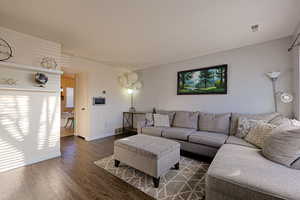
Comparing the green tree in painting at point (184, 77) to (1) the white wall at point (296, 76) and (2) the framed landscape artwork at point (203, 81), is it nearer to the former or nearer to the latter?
(2) the framed landscape artwork at point (203, 81)

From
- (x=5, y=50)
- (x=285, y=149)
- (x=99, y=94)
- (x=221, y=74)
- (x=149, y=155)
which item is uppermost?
(x=5, y=50)

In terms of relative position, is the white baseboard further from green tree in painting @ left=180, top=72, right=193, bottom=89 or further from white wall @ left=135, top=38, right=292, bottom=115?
green tree in painting @ left=180, top=72, right=193, bottom=89

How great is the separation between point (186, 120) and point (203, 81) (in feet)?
3.87

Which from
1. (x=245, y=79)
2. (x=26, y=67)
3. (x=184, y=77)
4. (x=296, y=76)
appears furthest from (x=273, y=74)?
(x=26, y=67)

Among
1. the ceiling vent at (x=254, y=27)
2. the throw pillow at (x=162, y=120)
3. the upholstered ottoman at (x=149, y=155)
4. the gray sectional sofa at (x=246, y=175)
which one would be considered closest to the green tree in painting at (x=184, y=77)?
the throw pillow at (x=162, y=120)

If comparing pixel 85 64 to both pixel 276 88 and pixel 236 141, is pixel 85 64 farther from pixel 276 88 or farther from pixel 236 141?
pixel 276 88

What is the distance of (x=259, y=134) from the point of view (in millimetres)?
2059

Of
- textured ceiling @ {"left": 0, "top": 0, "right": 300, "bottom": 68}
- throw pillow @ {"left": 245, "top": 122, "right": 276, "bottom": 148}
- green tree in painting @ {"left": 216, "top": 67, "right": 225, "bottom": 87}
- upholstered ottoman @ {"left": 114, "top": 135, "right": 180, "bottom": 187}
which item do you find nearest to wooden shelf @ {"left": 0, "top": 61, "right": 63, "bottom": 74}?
textured ceiling @ {"left": 0, "top": 0, "right": 300, "bottom": 68}

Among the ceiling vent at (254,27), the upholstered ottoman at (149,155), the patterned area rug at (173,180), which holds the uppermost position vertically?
the ceiling vent at (254,27)

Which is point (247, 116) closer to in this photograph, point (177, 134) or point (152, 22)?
point (177, 134)

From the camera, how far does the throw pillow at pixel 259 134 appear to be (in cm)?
194

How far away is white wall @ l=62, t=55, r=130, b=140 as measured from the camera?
3866mm

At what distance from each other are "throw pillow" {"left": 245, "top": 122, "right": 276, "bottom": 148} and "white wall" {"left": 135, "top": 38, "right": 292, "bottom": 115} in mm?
852

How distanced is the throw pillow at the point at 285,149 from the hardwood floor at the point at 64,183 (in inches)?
64.7
